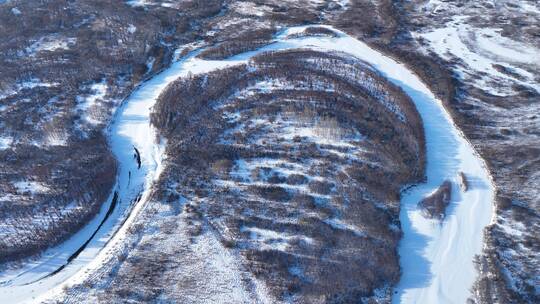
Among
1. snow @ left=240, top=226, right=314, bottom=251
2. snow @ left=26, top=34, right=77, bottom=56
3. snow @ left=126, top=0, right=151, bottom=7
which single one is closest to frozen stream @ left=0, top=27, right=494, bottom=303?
snow @ left=240, top=226, right=314, bottom=251

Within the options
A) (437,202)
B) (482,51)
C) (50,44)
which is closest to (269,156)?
(437,202)

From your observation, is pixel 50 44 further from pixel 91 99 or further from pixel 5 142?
pixel 5 142

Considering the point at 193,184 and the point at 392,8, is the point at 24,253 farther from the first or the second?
the point at 392,8

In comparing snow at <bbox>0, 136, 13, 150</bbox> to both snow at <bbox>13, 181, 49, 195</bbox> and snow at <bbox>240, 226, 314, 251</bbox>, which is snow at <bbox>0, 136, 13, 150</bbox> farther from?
snow at <bbox>240, 226, 314, 251</bbox>

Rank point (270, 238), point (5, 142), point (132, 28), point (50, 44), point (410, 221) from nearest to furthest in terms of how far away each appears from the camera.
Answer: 1. point (270, 238)
2. point (410, 221)
3. point (5, 142)
4. point (50, 44)
5. point (132, 28)

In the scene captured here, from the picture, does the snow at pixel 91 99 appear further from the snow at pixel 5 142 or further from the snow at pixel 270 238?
the snow at pixel 270 238

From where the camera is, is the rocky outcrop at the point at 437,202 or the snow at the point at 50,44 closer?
the rocky outcrop at the point at 437,202

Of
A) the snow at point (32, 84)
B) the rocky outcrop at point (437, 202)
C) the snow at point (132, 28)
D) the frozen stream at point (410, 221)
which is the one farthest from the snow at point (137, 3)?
the rocky outcrop at point (437, 202)

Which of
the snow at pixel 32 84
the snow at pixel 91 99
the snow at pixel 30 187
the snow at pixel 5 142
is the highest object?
the snow at pixel 32 84

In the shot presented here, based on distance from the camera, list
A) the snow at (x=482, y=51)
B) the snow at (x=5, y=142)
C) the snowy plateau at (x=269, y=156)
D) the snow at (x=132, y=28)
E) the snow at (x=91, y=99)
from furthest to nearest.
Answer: the snow at (x=132, y=28) < the snow at (x=482, y=51) < the snow at (x=91, y=99) < the snow at (x=5, y=142) < the snowy plateau at (x=269, y=156)
